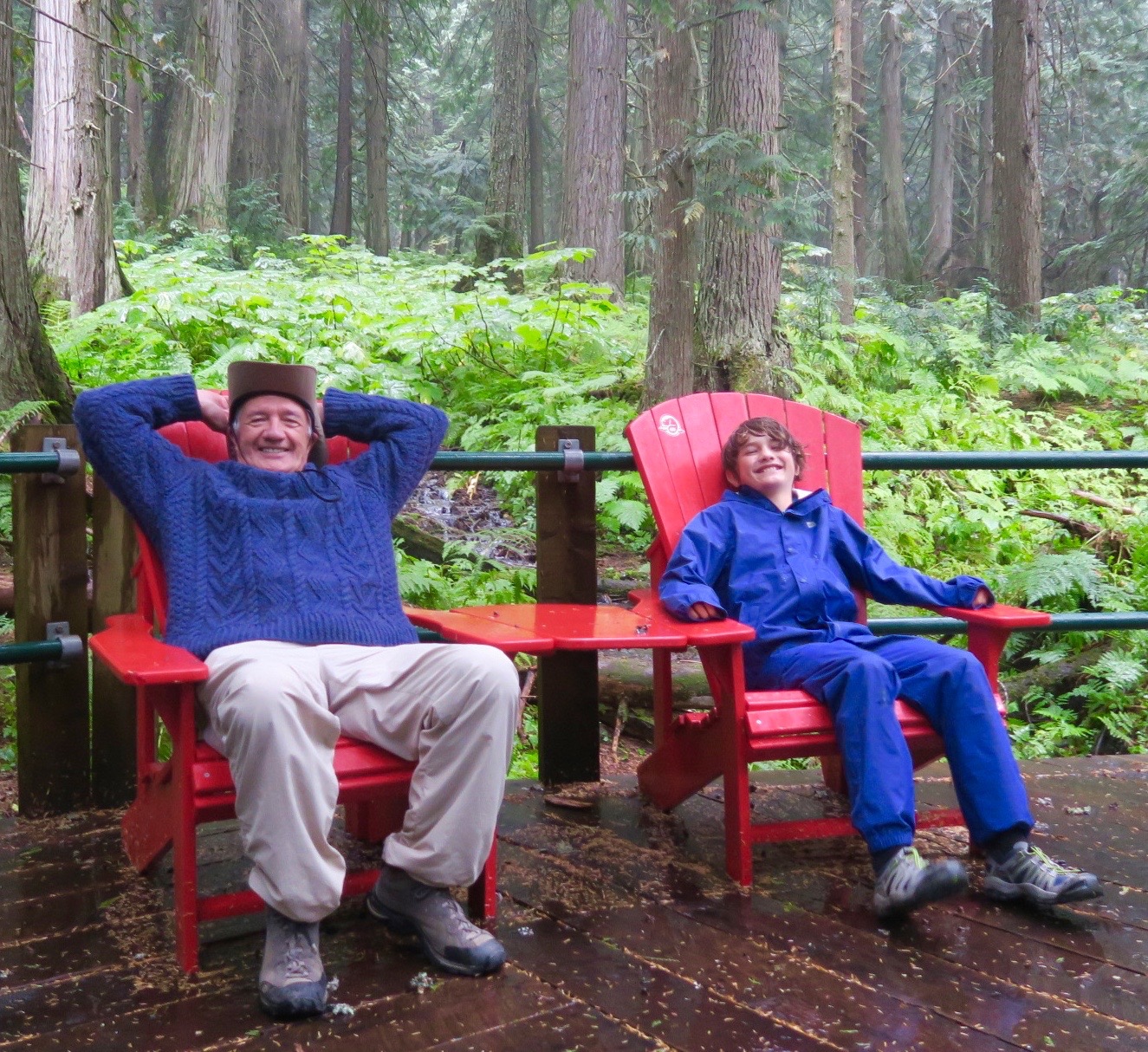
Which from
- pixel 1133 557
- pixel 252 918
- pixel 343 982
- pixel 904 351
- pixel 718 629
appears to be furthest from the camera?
pixel 904 351

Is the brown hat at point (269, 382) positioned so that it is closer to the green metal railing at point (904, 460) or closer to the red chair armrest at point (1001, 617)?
the green metal railing at point (904, 460)

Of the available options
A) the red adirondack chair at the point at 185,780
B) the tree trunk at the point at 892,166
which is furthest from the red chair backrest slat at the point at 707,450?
the tree trunk at the point at 892,166

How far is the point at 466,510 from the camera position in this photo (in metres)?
7.51

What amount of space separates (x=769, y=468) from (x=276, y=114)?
60.5ft

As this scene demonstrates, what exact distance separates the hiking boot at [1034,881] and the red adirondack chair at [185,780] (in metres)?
1.17

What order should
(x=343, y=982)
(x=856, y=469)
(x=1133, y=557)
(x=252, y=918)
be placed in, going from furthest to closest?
(x=1133, y=557) < (x=856, y=469) < (x=252, y=918) < (x=343, y=982)

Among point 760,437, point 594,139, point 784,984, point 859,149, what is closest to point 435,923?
point 784,984

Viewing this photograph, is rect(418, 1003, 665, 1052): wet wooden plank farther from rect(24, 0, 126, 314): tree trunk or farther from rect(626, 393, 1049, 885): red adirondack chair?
rect(24, 0, 126, 314): tree trunk

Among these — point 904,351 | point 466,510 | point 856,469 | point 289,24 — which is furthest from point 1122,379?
point 289,24

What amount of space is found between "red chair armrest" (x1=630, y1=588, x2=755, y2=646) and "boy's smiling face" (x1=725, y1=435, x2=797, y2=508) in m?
0.48

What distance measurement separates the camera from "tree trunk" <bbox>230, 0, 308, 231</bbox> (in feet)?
61.6

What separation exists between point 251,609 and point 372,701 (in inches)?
15.8

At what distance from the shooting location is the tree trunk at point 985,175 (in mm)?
19984

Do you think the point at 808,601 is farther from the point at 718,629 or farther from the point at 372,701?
the point at 372,701
